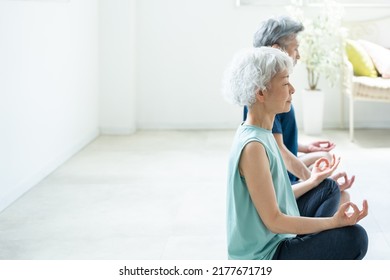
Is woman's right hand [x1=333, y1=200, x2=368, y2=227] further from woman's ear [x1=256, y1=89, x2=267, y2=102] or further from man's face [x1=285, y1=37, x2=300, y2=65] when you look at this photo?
man's face [x1=285, y1=37, x2=300, y2=65]

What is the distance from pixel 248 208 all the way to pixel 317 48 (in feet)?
13.8

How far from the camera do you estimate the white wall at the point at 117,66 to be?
6242 mm

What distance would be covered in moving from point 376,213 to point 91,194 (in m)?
1.69

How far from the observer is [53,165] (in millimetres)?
4871

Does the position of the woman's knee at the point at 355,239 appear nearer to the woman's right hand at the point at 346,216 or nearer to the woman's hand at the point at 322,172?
the woman's right hand at the point at 346,216

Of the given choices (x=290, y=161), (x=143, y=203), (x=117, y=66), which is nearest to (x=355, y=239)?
(x=290, y=161)

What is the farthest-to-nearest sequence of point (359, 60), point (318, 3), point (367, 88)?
point (318, 3), point (359, 60), point (367, 88)

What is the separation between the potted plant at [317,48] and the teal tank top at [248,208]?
4.04 m

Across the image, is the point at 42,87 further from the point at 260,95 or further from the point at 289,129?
the point at 260,95

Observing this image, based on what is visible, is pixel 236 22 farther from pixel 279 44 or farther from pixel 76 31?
pixel 279 44

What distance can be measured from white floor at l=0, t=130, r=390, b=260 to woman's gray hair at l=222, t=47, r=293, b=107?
1236 millimetres

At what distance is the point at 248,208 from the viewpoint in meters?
2.08

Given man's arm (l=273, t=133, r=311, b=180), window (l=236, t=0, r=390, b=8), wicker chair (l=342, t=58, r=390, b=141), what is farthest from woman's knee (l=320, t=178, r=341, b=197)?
window (l=236, t=0, r=390, b=8)

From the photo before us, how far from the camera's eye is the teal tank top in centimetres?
208
